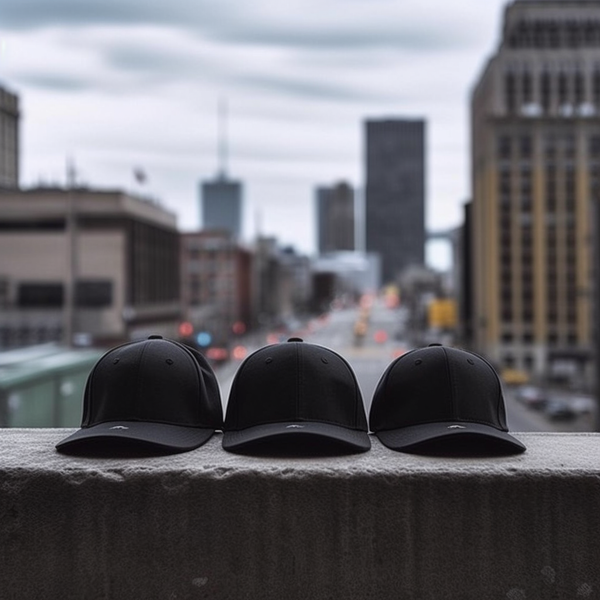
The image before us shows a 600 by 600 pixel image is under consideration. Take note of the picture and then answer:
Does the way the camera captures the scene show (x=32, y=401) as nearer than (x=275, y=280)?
Yes

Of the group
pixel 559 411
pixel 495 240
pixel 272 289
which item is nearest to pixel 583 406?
pixel 559 411

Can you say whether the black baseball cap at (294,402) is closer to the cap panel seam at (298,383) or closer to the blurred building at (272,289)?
the cap panel seam at (298,383)

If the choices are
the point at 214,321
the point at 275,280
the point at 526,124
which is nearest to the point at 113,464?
the point at 526,124

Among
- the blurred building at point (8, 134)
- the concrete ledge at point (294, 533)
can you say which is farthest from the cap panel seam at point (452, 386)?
the blurred building at point (8, 134)

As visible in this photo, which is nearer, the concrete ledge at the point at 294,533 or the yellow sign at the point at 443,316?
the concrete ledge at the point at 294,533

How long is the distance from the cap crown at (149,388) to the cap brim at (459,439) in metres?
0.74

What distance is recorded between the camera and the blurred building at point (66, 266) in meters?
59.3

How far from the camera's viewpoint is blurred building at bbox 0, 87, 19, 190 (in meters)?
52.4

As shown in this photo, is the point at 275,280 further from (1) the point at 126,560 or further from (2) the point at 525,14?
(1) the point at 126,560

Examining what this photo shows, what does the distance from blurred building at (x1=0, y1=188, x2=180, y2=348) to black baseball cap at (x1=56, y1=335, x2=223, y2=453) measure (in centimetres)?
5626

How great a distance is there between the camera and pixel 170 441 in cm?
294

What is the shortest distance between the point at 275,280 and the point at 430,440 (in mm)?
138103

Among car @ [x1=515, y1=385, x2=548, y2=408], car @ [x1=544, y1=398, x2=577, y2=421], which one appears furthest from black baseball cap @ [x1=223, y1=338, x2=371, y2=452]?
car @ [x1=515, y1=385, x2=548, y2=408]

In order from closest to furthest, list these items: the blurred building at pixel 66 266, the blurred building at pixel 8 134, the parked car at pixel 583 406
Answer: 1. the parked car at pixel 583 406
2. the blurred building at pixel 8 134
3. the blurred building at pixel 66 266
